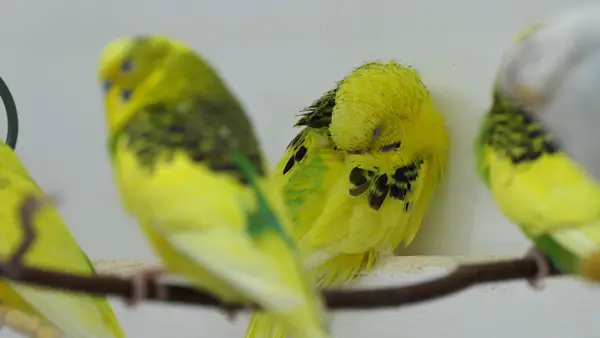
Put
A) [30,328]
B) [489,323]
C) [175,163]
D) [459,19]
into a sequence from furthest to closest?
[459,19]
[489,323]
[30,328]
[175,163]

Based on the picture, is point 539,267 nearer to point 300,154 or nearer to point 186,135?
point 186,135

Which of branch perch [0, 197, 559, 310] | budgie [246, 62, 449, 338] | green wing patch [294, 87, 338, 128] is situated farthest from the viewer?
green wing patch [294, 87, 338, 128]

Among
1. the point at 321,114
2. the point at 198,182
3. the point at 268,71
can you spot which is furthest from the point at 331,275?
the point at 198,182

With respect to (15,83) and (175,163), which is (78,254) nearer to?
(175,163)

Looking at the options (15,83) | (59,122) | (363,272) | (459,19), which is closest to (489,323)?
(363,272)

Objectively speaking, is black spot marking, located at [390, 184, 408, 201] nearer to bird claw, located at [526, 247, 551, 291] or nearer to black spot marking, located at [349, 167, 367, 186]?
black spot marking, located at [349, 167, 367, 186]

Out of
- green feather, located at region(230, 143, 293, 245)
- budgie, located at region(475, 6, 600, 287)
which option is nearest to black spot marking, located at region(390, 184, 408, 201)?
budgie, located at region(475, 6, 600, 287)

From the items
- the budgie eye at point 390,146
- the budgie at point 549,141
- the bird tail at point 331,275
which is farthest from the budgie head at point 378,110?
the budgie at point 549,141
